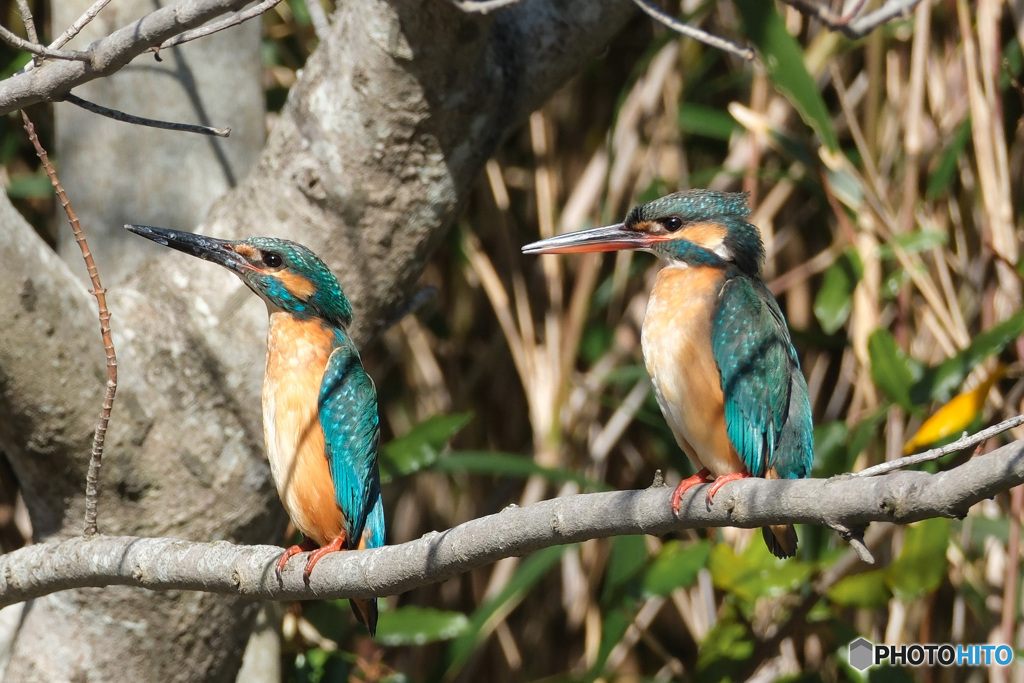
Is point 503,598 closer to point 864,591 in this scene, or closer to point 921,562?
point 864,591

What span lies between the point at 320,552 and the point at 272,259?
77 cm

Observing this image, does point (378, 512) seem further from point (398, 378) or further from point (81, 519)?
point (398, 378)

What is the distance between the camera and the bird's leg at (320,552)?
194cm

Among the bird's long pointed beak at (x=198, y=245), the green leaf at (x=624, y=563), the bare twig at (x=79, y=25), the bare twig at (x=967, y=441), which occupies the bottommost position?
the green leaf at (x=624, y=563)

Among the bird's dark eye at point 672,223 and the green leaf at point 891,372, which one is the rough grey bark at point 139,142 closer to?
the bird's dark eye at point 672,223

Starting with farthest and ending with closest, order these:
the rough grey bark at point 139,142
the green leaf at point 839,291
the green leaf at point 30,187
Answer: the green leaf at point 30,187
the green leaf at point 839,291
the rough grey bark at point 139,142

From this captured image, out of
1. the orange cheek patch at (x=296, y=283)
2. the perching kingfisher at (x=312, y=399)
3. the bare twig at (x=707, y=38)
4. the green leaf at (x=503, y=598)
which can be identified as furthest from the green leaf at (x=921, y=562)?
the orange cheek patch at (x=296, y=283)

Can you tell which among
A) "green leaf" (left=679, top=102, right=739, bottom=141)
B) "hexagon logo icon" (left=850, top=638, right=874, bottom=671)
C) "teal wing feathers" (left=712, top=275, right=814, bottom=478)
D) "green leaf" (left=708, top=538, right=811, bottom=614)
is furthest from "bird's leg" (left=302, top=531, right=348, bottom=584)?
"green leaf" (left=679, top=102, right=739, bottom=141)

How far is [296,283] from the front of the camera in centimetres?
255

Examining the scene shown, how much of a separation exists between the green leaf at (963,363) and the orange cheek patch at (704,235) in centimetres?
88

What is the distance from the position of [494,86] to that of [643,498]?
137 centimetres

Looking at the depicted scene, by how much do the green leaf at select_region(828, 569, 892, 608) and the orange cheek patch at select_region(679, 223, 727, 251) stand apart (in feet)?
3.70

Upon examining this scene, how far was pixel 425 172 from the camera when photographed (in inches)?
101

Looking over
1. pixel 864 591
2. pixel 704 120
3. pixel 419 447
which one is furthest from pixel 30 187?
pixel 864 591
